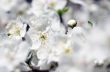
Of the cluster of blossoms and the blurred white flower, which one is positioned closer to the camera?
the cluster of blossoms

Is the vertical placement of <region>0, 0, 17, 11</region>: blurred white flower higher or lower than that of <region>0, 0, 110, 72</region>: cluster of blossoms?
higher

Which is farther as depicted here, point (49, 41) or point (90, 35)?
point (49, 41)

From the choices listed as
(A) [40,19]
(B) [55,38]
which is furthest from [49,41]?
(A) [40,19]

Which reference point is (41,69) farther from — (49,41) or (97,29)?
(97,29)

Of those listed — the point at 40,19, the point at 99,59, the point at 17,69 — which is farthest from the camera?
the point at 40,19

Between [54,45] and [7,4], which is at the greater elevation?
[7,4]

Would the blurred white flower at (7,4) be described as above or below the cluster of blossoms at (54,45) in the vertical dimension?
above

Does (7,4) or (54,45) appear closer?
(54,45)

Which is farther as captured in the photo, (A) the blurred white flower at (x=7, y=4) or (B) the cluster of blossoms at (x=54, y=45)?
(A) the blurred white flower at (x=7, y=4)
